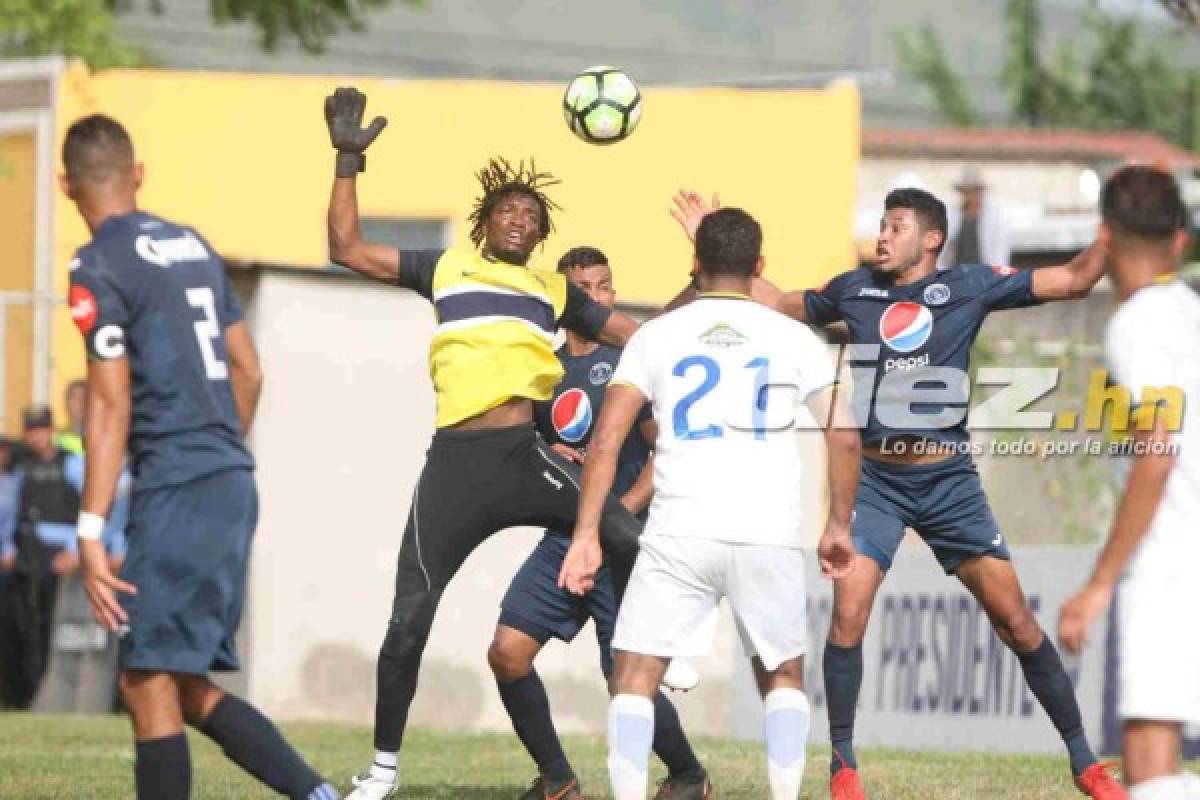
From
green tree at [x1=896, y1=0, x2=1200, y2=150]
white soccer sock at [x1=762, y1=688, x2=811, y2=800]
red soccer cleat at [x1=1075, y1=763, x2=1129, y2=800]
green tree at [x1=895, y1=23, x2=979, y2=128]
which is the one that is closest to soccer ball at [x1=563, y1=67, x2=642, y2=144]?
white soccer sock at [x1=762, y1=688, x2=811, y2=800]

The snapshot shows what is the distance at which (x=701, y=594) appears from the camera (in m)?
8.54

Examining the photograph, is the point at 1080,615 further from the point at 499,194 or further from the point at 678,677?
the point at 499,194

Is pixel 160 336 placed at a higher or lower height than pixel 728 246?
lower

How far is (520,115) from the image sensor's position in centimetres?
2459

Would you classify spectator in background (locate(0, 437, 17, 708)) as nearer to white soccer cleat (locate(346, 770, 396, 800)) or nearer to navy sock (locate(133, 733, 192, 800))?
white soccer cleat (locate(346, 770, 396, 800))

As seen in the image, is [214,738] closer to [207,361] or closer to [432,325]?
[207,361]

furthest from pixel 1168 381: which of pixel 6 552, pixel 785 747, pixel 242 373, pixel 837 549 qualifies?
pixel 6 552

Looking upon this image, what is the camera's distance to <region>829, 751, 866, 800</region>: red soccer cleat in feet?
32.5

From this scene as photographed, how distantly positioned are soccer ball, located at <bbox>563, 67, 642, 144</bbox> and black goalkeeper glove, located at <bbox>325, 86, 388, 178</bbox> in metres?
1.36

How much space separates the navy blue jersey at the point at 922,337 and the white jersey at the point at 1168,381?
3048 mm

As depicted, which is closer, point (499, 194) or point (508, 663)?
point (499, 194)

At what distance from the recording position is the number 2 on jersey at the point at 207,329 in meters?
7.84

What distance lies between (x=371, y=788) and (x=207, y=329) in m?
2.73

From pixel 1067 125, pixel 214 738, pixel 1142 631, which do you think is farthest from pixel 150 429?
pixel 1067 125
